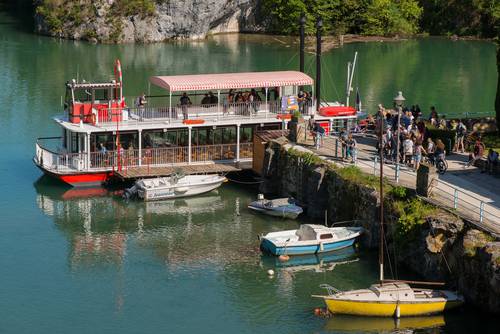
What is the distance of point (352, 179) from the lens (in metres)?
48.4

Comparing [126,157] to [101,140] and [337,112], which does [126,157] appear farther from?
[337,112]

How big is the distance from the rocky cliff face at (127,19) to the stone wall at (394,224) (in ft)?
194

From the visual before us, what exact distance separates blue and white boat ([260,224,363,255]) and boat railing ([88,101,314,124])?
40.9 ft

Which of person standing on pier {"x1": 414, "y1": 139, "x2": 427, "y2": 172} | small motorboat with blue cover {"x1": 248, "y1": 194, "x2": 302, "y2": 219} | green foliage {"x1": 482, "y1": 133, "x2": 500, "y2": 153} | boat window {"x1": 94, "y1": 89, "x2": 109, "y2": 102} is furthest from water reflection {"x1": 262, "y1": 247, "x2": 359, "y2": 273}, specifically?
boat window {"x1": 94, "y1": 89, "x2": 109, "y2": 102}

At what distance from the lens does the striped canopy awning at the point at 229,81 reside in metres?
57.5

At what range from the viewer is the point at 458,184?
156 ft

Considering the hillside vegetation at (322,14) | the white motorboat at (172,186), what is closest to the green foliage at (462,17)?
the hillside vegetation at (322,14)

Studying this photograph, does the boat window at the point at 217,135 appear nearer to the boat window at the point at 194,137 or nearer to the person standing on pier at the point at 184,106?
the boat window at the point at 194,137

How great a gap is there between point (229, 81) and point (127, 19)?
55.3 m

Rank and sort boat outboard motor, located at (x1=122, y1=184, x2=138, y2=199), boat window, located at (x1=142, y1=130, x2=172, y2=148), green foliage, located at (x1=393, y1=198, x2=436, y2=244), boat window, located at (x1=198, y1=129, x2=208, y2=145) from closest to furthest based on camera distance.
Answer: green foliage, located at (x1=393, y1=198, x2=436, y2=244)
boat outboard motor, located at (x1=122, y1=184, x2=138, y2=199)
boat window, located at (x1=142, y1=130, x2=172, y2=148)
boat window, located at (x1=198, y1=129, x2=208, y2=145)

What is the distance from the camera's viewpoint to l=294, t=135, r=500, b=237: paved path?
42781 mm

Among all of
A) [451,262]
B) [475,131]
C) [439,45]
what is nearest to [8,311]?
[451,262]

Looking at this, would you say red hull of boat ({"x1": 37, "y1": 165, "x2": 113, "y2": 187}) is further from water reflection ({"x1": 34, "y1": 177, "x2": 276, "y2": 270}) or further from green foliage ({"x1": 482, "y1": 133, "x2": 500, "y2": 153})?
green foliage ({"x1": 482, "y1": 133, "x2": 500, "y2": 153})

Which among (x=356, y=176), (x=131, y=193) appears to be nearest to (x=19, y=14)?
(x=131, y=193)
